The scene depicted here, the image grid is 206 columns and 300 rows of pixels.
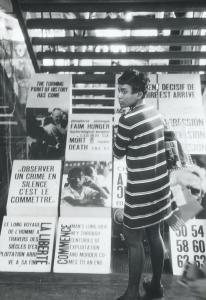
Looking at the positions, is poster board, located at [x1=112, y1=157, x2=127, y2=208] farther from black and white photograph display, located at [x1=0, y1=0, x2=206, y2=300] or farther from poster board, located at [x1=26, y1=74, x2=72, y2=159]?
poster board, located at [x1=26, y1=74, x2=72, y2=159]

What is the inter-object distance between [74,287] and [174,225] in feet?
3.87

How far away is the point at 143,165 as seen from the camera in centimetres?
319

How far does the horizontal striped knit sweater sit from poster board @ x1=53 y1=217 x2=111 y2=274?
0.97 metres

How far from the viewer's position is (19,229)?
425 cm

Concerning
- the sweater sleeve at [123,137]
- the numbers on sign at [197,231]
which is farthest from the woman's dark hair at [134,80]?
the numbers on sign at [197,231]

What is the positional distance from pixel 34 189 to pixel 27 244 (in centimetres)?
65

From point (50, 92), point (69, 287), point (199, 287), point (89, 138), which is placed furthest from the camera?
point (50, 92)

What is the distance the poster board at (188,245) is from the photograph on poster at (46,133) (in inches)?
71.5

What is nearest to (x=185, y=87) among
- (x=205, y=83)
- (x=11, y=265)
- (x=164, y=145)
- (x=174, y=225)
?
(x=205, y=83)

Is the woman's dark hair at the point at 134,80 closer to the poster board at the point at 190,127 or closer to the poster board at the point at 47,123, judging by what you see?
the poster board at the point at 190,127

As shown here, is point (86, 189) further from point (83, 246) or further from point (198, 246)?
point (198, 246)

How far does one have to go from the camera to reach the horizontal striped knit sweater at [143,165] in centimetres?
319

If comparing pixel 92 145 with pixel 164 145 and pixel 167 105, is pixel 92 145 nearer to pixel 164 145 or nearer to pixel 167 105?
pixel 167 105

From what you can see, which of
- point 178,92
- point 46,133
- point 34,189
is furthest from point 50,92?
point 178,92
